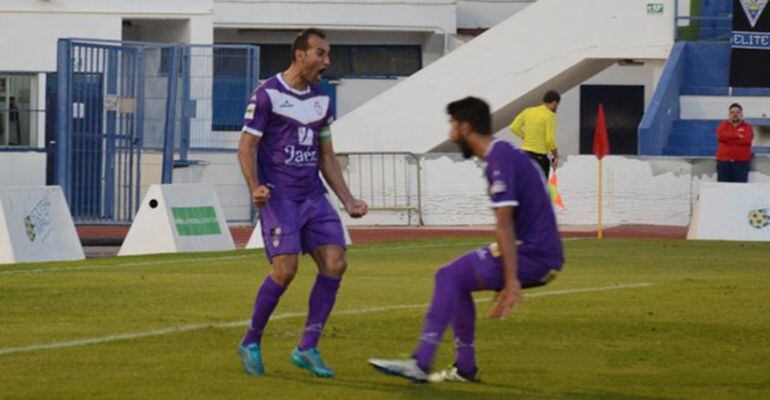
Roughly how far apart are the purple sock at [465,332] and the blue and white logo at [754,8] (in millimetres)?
28270

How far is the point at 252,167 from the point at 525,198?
1837 millimetres

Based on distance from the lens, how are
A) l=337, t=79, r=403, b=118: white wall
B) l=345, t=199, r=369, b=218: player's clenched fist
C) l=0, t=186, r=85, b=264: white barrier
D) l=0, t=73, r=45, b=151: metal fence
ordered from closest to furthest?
1. l=345, t=199, r=369, b=218: player's clenched fist
2. l=0, t=186, r=85, b=264: white barrier
3. l=0, t=73, r=45, b=151: metal fence
4. l=337, t=79, r=403, b=118: white wall

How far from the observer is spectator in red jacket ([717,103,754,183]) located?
105 feet

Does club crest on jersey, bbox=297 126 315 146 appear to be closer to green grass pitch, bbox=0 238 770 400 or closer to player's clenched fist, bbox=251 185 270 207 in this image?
player's clenched fist, bbox=251 185 270 207

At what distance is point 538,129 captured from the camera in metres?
28.2

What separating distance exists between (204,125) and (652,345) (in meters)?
18.8

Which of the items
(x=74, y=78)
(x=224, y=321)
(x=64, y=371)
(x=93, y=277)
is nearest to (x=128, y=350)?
(x=64, y=371)

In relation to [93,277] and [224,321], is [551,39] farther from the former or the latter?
[224,321]

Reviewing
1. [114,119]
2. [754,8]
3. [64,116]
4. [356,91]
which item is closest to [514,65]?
[754,8]

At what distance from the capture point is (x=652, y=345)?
45.1 feet

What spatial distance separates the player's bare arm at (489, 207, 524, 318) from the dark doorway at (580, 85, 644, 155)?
36701 millimetres

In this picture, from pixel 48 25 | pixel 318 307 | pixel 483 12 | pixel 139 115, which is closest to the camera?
pixel 318 307

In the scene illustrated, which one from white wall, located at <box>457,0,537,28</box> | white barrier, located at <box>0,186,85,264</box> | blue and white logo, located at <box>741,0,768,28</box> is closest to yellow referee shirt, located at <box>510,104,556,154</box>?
white barrier, located at <box>0,186,85,264</box>

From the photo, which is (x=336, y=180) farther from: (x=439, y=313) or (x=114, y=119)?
(x=114, y=119)
